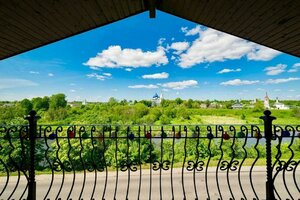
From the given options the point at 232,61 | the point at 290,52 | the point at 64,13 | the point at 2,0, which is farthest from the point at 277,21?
the point at 232,61

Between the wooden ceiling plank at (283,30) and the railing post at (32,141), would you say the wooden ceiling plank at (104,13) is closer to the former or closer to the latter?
the railing post at (32,141)

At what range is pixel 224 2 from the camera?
2.81 metres

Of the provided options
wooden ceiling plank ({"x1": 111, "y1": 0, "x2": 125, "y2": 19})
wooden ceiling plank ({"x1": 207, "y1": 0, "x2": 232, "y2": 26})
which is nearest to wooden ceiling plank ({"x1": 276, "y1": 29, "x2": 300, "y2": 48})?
wooden ceiling plank ({"x1": 207, "y1": 0, "x2": 232, "y2": 26})

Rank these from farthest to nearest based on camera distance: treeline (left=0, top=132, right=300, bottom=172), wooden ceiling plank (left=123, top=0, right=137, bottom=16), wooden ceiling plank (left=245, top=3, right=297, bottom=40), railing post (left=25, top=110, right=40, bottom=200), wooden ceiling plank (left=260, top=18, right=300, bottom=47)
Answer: wooden ceiling plank (left=123, top=0, right=137, bottom=16) < wooden ceiling plank (left=260, top=18, right=300, bottom=47) < wooden ceiling plank (left=245, top=3, right=297, bottom=40) < treeline (left=0, top=132, right=300, bottom=172) < railing post (left=25, top=110, right=40, bottom=200)

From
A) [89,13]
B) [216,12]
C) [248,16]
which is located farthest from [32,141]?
[248,16]

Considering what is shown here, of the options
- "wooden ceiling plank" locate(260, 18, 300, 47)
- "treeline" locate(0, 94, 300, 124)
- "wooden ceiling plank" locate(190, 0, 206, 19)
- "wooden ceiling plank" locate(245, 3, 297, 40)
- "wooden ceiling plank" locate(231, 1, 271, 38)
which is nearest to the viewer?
"wooden ceiling plank" locate(231, 1, 271, 38)

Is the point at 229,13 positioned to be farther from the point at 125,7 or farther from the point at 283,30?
the point at 125,7

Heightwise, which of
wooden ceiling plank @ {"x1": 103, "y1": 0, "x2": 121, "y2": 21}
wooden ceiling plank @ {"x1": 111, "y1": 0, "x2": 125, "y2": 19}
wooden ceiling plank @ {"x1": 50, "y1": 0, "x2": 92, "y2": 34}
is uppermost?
wooden ceiling plank @ {"x1": 111, "y1": 0, "x2": 125, "y2": 19}

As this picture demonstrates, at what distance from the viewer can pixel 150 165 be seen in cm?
240

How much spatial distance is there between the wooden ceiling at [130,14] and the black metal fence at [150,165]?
146cm

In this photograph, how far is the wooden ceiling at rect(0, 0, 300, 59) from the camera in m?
2.63

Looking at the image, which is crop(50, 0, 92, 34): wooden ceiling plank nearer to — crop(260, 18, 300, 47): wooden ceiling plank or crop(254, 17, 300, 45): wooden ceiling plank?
crop(254, 17, 300, 45): wooden ceiling plank

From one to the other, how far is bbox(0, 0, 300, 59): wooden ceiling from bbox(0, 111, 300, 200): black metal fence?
1459mm

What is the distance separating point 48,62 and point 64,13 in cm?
4257
